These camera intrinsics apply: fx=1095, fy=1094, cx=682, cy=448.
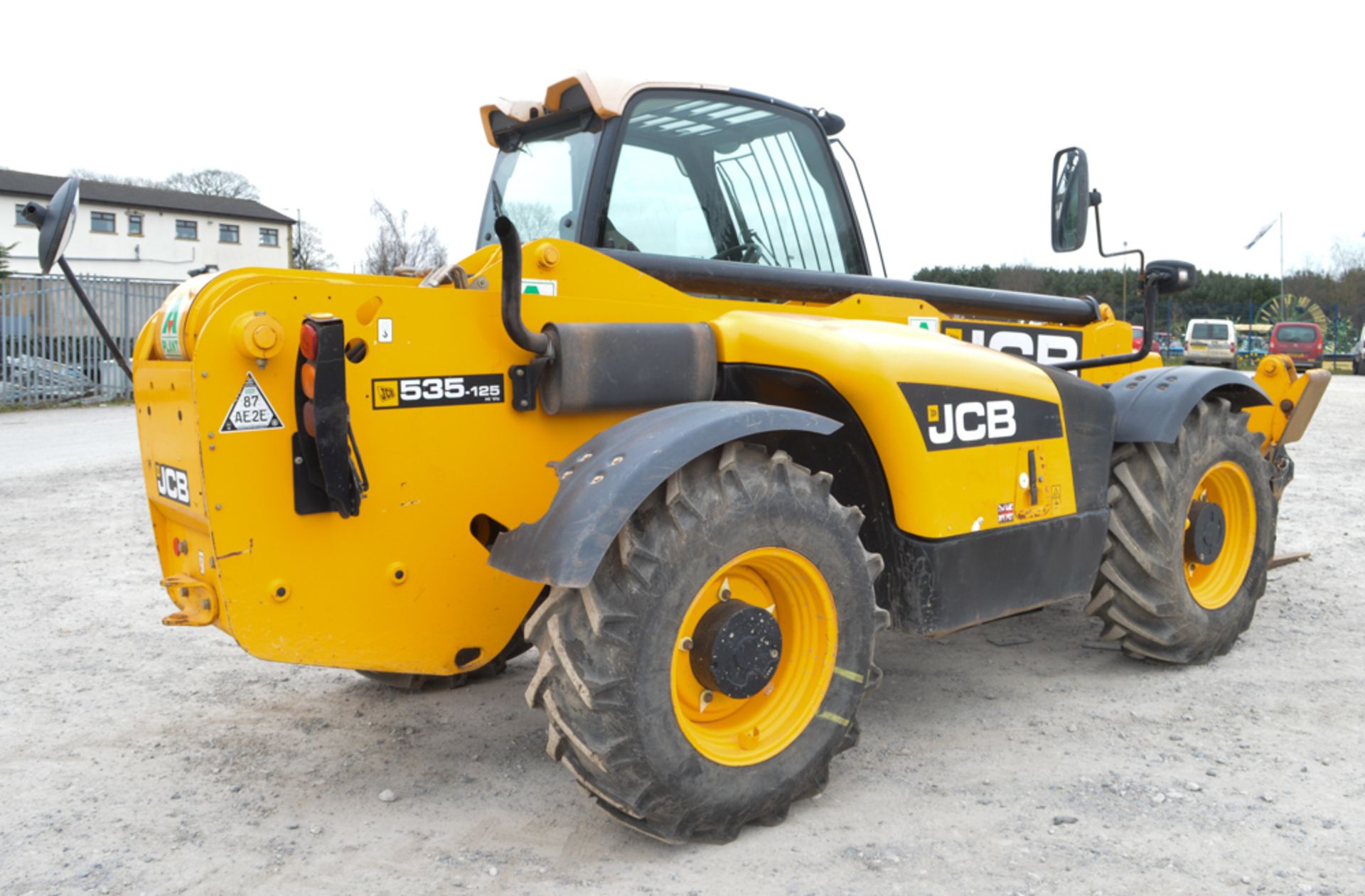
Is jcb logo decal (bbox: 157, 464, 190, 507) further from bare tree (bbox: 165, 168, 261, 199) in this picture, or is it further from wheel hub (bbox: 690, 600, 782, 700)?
bare tree (bbox: 165, 168, 261, 199)

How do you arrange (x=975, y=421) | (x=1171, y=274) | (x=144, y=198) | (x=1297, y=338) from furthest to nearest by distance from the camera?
(x=144, y=198) → (x=1297, y=338) → (x=1171, y=274) → (x=975, y=421)

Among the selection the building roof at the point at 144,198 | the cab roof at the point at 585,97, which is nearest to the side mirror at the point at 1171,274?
the cab roof at the point at 585,97

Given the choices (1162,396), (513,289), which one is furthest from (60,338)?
(1162,396)

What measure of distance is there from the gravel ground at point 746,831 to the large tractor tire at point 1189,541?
202 mm

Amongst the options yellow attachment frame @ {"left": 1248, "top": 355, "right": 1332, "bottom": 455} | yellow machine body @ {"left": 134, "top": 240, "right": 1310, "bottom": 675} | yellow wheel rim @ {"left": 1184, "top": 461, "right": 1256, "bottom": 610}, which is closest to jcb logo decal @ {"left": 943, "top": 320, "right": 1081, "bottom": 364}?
yellow wheel rim @ {"left": 1184, "top": 461, "right": 1256, "bottom": 610}

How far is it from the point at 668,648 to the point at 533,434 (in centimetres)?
84

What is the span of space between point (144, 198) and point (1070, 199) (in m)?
52.4

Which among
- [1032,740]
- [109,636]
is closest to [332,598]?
[1032,740]

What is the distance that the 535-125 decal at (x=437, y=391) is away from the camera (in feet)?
10.1

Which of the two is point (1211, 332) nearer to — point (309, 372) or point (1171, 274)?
point (1171, 274)

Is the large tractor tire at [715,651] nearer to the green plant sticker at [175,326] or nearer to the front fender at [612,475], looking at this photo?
the front fender at [612,475]

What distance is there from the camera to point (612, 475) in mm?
2891

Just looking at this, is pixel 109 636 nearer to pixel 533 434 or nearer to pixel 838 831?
pixel 533 434

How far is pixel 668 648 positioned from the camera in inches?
115
